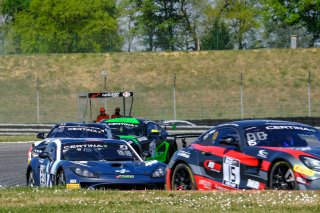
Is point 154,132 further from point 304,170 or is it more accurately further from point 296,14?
point 296,14

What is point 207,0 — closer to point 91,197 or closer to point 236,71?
point 236,71

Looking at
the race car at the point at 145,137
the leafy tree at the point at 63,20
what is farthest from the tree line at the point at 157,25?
the race car at the point at 145,137

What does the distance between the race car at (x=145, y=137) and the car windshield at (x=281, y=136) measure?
25.5ft

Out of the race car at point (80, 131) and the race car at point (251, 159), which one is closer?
the race car at point (251, 159)

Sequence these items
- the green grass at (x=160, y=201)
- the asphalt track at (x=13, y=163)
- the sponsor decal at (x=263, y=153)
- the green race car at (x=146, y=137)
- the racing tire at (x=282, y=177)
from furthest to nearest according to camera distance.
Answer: the green race car at (x=146, y=137) < the asphalt track at (x=13, y=163) < the sponsor decal at (x=263, y=153) < the racing tire at (x=282, y=177) < the green grass at (x=160, y=201)

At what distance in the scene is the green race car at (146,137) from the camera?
22.5 metres

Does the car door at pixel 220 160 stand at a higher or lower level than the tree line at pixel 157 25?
lower

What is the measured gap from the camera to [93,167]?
1533 centimetres

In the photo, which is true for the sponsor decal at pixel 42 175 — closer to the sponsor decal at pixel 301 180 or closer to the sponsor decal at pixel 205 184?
the sponsor decal at pixel 205 184

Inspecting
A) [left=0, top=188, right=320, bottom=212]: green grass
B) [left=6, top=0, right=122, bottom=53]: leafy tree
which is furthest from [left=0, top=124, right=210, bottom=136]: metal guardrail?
[left=6, top=0, right=122, bottom=53]: leafy tree

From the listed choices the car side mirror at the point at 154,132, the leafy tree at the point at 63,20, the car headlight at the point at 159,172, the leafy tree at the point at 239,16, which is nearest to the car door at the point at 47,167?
the car headlight at the point at 159,172

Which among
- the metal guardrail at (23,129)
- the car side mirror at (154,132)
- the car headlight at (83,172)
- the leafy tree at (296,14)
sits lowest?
the metal guardrail at (23,129)

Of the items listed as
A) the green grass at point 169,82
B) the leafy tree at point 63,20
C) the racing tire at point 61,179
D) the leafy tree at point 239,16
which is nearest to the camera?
the racing tire at point 61,179

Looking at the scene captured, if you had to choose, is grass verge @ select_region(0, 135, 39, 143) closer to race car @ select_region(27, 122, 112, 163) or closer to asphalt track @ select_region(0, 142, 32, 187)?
asphalt track @ select_region(0, 142, 32, 187)
